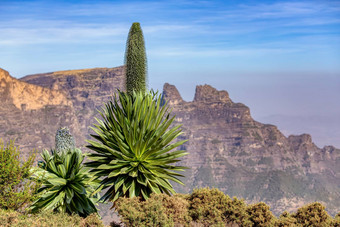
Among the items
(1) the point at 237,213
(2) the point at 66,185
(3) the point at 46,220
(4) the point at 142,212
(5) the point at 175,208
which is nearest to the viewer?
(3) the point at 46,220

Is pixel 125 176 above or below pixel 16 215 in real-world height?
above

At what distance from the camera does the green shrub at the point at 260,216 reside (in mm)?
24328

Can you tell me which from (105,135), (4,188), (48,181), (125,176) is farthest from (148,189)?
(4,188)

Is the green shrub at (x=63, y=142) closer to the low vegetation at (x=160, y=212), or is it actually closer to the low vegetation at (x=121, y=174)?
the low vegetation at (x=121, y=174)

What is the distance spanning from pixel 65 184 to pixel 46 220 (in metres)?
2.94

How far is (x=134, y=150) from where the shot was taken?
20234 mm

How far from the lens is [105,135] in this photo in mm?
20734

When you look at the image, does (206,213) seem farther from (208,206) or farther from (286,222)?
(286,222)

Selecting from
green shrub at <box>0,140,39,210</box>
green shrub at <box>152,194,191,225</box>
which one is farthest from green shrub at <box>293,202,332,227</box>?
green shrub at <box>0,140,39,210</box>

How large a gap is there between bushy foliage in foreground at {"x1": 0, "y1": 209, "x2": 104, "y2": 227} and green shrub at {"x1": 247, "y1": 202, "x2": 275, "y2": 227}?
8389 mm

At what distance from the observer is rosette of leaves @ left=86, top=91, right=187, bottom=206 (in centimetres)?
2017

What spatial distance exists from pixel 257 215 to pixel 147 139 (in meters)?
8.15

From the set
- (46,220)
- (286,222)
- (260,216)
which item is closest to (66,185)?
(46,220)

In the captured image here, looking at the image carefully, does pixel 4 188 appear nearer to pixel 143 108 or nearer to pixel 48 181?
pixel 48 181
